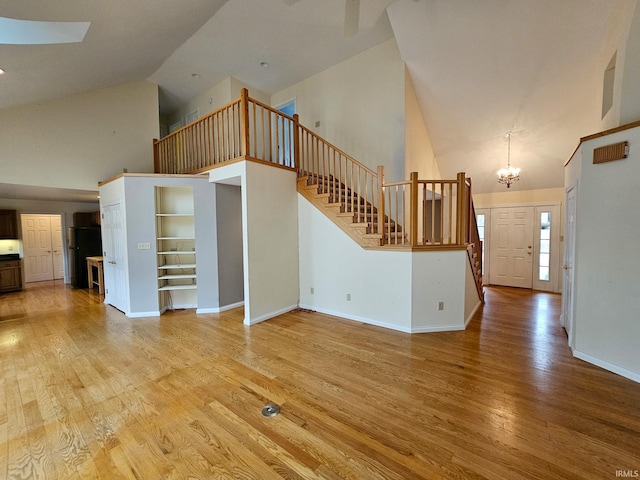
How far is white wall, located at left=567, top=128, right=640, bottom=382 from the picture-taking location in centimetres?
255

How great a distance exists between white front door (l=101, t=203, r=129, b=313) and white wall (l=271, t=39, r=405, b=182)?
14.3 feet

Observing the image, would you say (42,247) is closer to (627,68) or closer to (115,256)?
(115,256)

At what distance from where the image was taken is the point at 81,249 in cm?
720

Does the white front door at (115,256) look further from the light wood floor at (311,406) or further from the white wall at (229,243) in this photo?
the white wall at (229,243)

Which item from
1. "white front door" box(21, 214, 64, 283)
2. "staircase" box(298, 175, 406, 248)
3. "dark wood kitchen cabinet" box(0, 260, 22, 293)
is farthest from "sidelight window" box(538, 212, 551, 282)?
"white front door" box(21, 214, 64, 283)

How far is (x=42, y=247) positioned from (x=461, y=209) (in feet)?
35.9

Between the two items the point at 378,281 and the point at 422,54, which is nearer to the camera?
the point at 378,281

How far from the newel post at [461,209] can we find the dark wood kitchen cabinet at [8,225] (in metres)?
9.90

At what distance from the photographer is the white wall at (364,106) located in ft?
16.2

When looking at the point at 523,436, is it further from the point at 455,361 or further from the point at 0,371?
the point at 0,371

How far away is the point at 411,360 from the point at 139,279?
4385 millimetres

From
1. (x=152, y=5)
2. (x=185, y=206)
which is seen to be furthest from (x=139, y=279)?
(x=152, y=5)

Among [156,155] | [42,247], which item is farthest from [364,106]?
[42,247]

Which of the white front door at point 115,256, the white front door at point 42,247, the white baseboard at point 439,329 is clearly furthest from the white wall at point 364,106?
the white front door at point 42,247
